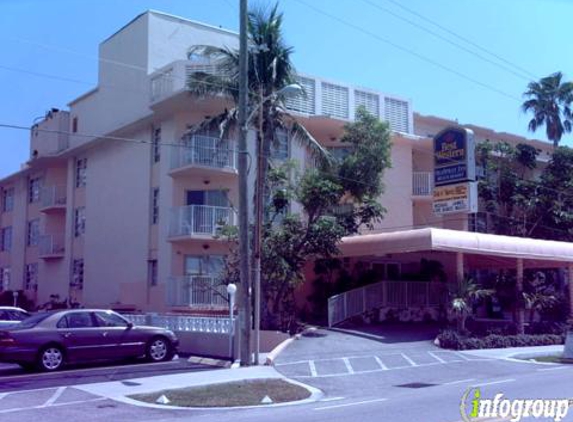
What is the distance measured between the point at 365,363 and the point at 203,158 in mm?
11858

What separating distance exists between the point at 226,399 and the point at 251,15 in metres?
13.7

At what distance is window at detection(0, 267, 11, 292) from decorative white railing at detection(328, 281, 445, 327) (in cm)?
2452

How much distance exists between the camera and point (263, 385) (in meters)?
15.7

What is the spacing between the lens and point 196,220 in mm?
28203

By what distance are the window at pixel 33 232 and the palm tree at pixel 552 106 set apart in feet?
94.9

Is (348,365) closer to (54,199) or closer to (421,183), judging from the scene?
(421,183)

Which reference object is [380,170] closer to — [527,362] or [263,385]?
[527,362]

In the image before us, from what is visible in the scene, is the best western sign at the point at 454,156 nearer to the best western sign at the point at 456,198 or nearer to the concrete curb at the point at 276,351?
the best western sign at the point at 456,198

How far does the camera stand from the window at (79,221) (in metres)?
36.4

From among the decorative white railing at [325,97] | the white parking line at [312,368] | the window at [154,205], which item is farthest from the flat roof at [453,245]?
the window at [154,205]

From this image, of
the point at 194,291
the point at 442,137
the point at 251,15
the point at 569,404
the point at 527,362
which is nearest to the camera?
the point at 569,404

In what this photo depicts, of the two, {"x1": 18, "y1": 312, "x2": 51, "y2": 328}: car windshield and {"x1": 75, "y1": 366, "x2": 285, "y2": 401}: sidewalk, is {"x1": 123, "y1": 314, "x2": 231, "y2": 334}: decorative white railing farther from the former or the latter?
{"x1": 18, "y1": 312, "x2": 51, "y2": 328}: car windshield

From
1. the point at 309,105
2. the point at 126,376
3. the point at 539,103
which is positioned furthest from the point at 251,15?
the point at 539,103

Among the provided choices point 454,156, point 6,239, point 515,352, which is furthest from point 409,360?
point 6,239
